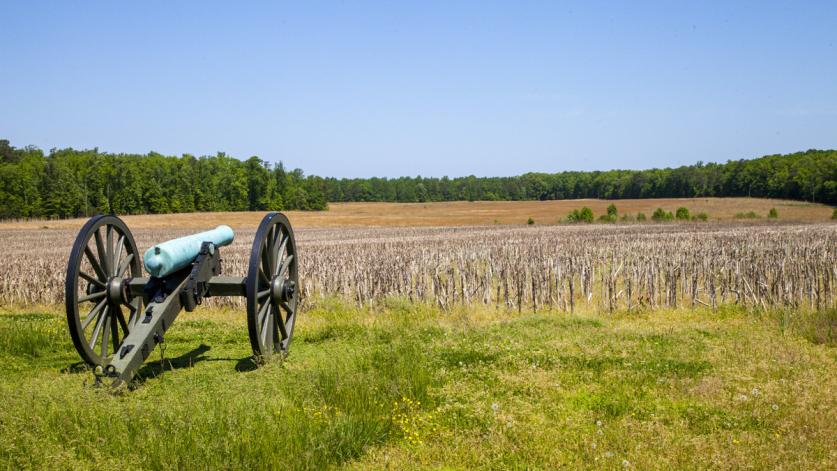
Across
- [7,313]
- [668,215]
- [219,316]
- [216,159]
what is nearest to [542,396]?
[219,316]

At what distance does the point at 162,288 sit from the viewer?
291 inches

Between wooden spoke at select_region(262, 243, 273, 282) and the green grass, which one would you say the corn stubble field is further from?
wooden spoke at select_region(262, 243, 273, 282)

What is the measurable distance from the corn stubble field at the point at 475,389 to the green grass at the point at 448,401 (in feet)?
0.07

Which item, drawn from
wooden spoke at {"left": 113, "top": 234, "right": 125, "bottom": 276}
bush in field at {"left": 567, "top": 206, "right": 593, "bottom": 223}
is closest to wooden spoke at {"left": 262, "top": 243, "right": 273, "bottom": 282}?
wooden spoke at {"left": 113, "top": 234, "right": 125, "bottom": 276}

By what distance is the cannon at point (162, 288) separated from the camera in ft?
22.5

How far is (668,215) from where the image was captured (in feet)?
207

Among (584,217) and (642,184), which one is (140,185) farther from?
(642,184)

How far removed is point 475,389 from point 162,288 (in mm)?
3672

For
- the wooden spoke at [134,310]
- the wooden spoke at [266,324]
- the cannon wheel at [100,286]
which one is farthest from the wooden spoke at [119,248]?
the wooden spoke at [266,324]

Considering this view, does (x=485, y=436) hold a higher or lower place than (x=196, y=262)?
lower

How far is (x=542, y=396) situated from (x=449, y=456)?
1745mm

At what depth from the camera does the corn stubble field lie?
16.0 feet

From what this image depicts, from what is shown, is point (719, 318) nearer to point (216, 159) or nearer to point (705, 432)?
point (705, 432)

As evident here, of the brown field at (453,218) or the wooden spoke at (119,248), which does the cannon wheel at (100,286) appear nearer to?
the wooden spoke at (119,248)
